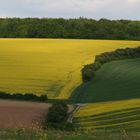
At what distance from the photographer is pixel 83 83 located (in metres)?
59.8

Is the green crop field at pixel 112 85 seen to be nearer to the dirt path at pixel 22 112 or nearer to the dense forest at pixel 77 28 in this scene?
the dirt path at pixel 22 112

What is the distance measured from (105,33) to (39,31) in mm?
14819

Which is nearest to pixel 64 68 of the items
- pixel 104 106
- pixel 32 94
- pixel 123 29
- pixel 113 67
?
pixel 113 67

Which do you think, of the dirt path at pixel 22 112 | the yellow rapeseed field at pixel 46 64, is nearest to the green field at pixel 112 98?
the yellow rapeseed field at pixel 46 64

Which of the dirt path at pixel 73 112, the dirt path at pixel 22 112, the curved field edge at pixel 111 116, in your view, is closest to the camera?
the curved field edge at pixel 111 116

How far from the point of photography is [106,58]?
77.5m

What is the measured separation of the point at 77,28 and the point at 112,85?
2326 inches

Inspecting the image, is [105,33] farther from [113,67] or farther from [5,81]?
[5,81]

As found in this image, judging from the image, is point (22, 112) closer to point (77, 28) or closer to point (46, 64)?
point (46, 64)

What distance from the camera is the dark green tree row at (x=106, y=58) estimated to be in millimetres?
62812

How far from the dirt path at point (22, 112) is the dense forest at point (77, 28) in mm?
65210

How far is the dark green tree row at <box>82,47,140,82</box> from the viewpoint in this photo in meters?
62.8

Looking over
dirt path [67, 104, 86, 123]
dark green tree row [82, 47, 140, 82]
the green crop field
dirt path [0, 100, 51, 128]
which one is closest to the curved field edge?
dirt path [67, 104, 86, 123]

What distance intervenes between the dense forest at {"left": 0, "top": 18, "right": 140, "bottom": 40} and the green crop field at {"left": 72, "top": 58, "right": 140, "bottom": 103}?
43.0 meters
